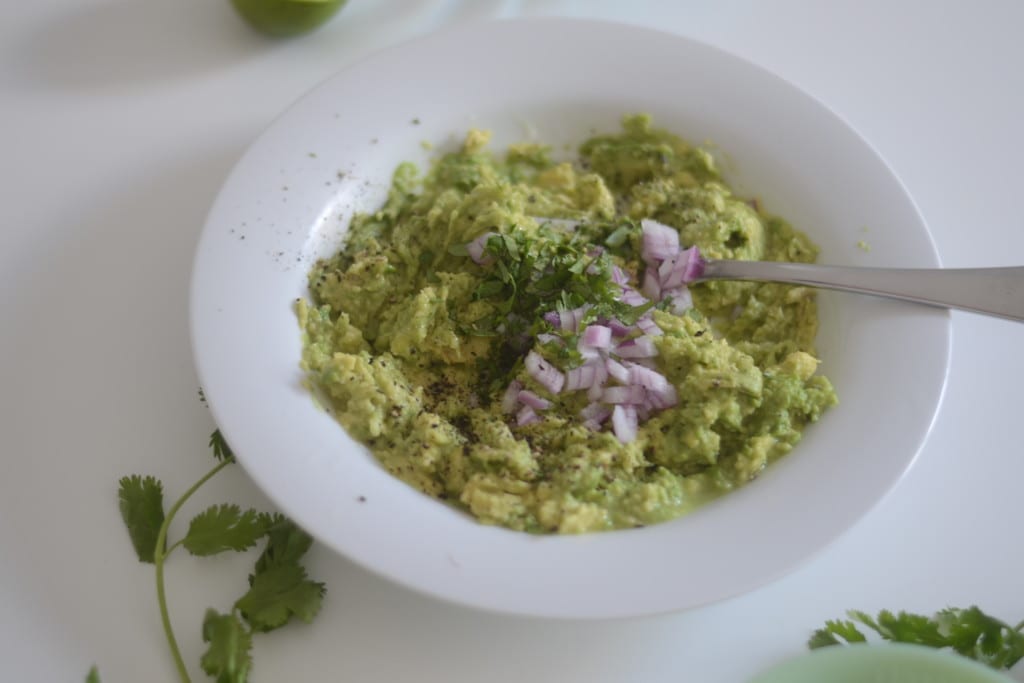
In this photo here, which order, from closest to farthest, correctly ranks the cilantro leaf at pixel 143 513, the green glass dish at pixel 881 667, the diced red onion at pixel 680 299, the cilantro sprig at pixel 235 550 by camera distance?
the green glass dish at pixel 881 667, the cilantro sprig at pixel 235 550, the cilantro leaf at pixel 143 513, the diced red onion at pixel 680 299

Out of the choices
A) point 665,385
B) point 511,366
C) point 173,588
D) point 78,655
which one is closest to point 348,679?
point 173,588

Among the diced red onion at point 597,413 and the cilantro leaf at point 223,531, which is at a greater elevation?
the diced red onion at point 597,413

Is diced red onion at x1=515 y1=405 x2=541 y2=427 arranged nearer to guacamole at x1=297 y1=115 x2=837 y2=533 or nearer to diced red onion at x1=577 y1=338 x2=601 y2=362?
guacamole at x1=297 y1=115 x2=837 y2=533

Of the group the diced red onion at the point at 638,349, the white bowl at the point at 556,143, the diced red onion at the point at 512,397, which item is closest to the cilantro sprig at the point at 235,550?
the white bowl at the point at 556,143

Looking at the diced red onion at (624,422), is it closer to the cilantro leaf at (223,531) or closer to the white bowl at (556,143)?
the white bowl at (556,143)

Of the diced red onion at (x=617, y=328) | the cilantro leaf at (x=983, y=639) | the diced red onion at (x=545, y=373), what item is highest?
the diced red onion at (x=617, y=328)

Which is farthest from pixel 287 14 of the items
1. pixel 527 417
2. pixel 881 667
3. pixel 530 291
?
pixel 881 667

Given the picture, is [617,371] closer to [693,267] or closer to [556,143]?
[693,267]
